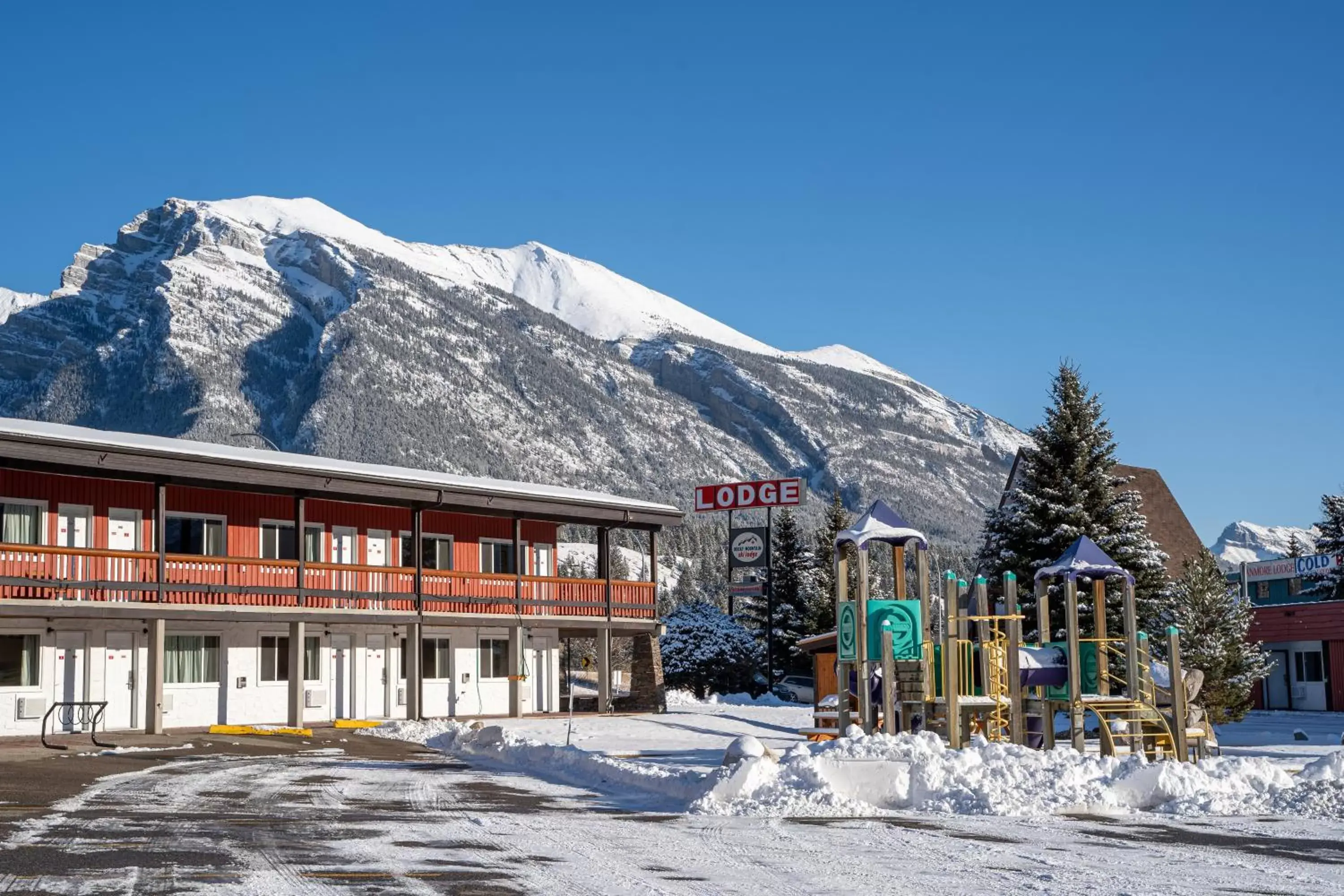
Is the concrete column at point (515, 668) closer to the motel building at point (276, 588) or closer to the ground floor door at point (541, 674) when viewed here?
the motel building at point (276, 588)

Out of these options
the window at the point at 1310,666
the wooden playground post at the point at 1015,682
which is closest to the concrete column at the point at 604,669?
the wooden playground post at the point at 1015,682

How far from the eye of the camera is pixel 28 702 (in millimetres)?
31953

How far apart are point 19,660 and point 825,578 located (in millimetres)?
35279

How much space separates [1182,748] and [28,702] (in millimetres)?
22986

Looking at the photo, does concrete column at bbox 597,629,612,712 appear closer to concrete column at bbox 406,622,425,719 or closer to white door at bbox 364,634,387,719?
concrete column at bbox 406,622,425,719

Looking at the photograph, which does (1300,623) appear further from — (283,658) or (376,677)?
(283,658)

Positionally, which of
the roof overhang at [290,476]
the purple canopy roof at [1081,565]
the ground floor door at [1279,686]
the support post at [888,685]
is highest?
the roof overhang at [290,476]

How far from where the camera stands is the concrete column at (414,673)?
1499 inches

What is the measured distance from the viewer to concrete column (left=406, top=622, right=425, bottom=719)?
3806cm

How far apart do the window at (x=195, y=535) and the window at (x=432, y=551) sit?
18.7 ft

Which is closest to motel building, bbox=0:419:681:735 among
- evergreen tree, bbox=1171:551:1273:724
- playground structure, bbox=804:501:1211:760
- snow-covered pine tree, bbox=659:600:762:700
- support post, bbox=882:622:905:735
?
snow-covered pine tree, bbox=659:600:762:700

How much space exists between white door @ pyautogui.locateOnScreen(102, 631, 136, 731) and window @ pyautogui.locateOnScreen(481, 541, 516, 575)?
11.0 metres

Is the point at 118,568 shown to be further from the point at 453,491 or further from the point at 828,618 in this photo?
the point at 828,618

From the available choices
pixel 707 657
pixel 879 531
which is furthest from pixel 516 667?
pixel 879 531
